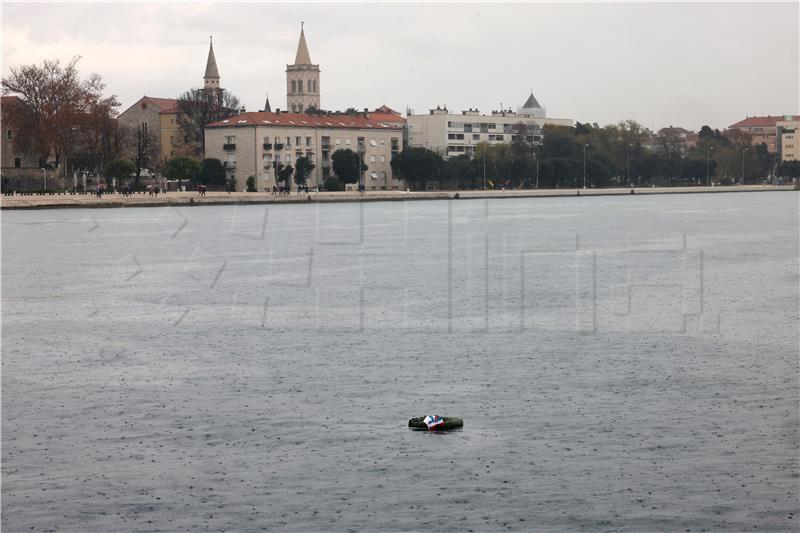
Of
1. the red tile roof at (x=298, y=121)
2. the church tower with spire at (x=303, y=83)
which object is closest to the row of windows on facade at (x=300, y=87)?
the church tower with spire at (x=303, y=83)

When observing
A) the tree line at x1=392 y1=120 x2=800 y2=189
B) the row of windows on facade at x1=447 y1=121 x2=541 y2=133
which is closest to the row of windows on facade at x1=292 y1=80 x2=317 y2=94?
the row of windows on facade at x1=447 y1=121 x2=541 y2=133

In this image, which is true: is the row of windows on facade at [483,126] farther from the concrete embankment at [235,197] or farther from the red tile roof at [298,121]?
the concrete embankment at [235,197]

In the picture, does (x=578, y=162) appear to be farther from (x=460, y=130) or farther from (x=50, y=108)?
(x=50, y=108)

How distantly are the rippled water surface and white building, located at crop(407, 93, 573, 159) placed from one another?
98723 mm

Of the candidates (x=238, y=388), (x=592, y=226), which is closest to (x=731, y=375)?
(x=238, y=388)

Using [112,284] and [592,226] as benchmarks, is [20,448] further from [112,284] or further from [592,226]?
[592,226]

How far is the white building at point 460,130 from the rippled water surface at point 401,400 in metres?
98.7

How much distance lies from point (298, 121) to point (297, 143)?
3345 millimetres

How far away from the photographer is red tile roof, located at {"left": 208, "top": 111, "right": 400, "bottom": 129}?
341 feet

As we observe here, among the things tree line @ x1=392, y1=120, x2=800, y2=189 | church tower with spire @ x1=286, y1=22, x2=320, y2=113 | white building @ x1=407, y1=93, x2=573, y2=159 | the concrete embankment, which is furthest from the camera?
church tower with spire @ x1=286, y1=22, x2=320, y2=113

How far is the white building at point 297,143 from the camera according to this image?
102375 mm

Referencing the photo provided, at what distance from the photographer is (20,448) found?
11742 millimetres

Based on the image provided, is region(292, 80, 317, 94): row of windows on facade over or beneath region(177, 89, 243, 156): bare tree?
over

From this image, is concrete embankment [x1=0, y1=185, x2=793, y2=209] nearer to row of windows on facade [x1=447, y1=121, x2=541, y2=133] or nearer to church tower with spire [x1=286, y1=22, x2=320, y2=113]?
row of windows on facade [x1=447, y1=121, x2=541, y2=133]
